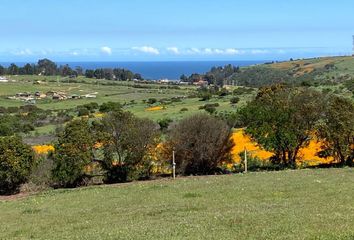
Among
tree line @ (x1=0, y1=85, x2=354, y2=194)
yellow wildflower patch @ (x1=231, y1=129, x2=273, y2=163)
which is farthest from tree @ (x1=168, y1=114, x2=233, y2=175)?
yellow wildflower patch @ (x1=231, y1=129, x2=273, y2=163)

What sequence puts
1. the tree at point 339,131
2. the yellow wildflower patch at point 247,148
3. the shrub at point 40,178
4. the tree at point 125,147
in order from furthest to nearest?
the yellow wildflower patch at point 247,148 → the tree at point 339,131 → the tree at point 125,147 → the shrub at point 40,178

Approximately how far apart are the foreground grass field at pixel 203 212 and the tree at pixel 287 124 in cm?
929

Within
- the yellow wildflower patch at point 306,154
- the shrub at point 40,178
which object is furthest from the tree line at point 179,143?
the yellow wildflower patch at point 306,154

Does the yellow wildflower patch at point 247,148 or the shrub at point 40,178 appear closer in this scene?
the shrub at point 40,178

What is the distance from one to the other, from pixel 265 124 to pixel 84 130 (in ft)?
42.5

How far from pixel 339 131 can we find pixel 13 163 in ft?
71.3

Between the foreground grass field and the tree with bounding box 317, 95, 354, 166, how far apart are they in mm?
8256

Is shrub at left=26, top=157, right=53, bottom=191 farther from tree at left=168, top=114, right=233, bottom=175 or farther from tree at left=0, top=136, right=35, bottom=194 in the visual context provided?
tree at left=168, top=114, right=233, bottom=175

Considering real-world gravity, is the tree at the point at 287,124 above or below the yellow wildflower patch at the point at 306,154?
above

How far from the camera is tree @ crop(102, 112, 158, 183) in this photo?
36562 millimetres

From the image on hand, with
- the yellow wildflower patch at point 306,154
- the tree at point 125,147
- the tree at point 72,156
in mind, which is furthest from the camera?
the yellow wildflower patch at point 306,154

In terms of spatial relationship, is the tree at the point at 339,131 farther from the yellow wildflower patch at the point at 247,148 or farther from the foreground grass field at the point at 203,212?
the foreground grass field at the point at 203,212

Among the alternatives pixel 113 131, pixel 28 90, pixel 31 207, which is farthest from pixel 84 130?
pixel 28 90

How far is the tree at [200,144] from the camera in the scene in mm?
37906
